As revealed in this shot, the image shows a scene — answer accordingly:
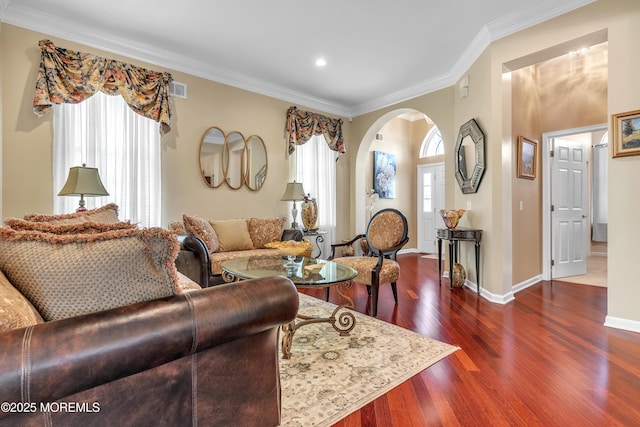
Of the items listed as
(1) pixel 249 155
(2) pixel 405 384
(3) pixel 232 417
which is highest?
(1) pixel 249 155

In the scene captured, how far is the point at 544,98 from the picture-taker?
4.22 metres

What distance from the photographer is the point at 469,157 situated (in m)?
3.86

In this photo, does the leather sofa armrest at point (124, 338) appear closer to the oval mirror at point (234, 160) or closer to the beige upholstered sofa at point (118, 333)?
the beige upholstered sofa at point (118, 333)

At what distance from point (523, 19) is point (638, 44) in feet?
3.16

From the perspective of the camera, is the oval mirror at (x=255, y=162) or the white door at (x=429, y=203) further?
the white door at (x=429, y=203)

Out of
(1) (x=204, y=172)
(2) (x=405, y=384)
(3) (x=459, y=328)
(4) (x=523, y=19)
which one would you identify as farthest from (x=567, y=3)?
(1) (x=204, y=172)

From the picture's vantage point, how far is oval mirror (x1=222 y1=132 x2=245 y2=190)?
437 cm

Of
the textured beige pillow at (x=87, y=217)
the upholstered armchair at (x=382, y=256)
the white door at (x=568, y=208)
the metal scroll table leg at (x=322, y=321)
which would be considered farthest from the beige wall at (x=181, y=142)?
the white door at (x=568, y=208)

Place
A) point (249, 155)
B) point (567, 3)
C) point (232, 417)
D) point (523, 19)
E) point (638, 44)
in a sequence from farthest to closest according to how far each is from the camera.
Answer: point (249, 155), point (523, 19), point (567, 3), point (638, 44), point (232, 417)

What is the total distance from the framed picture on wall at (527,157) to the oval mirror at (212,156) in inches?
149

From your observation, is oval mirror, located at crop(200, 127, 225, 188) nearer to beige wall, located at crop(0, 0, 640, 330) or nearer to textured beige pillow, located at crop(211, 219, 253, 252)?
beige wall, located at crop(0, 0, 640, 330)

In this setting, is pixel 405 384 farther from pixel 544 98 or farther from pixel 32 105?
pixel 544 98

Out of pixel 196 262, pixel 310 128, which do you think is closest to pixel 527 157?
pixel 310 128

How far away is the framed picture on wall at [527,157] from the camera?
381cm
